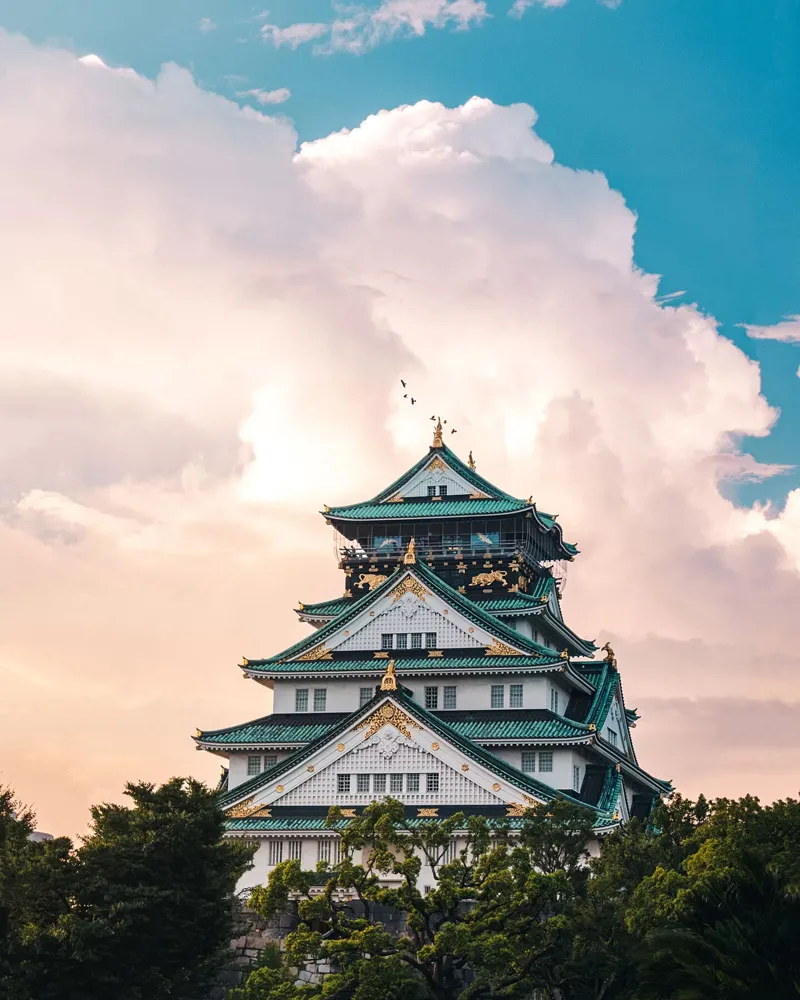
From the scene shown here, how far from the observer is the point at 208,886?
50.2 metres

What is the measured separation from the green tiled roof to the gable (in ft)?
2.44

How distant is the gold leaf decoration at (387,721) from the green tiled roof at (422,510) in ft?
50.3

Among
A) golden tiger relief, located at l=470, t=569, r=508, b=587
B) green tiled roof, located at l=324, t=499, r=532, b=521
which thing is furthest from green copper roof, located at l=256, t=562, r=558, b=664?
green tiled roof, located at l=324, t=499, r=532, b=521

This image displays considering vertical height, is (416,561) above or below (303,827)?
above

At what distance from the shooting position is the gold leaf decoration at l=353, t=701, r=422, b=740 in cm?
6606

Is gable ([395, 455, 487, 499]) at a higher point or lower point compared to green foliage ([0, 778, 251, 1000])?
higher

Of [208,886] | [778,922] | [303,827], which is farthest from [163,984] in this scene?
[778,922]

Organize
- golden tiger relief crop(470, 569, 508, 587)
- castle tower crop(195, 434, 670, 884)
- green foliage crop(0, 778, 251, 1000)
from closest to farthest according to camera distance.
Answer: green foliage crop(0, 778, 251, 1000)
castle tower crop(195, 434, 670, 884)
golden tiger relief crop(470, 569, 508, 587)

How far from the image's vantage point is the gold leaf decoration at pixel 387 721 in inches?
2601

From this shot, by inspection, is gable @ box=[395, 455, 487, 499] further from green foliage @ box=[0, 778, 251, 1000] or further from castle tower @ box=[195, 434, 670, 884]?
green foliage @ box=[0, 778, 251, 1000]

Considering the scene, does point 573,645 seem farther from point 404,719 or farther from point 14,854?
point 14,854

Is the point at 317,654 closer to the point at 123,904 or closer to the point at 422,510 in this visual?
the point at 422,510

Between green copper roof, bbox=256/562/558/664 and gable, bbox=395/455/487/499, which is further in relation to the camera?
gable, bbox=395/455/487/499

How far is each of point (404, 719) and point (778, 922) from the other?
31.8 meters
